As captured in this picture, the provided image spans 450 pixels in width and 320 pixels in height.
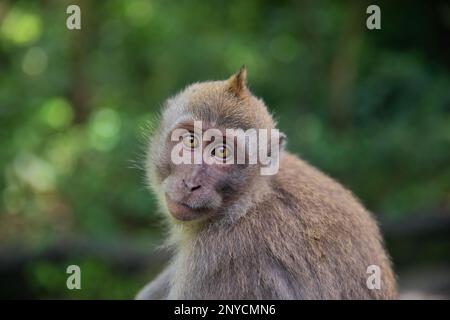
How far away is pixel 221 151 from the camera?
4.61 metres

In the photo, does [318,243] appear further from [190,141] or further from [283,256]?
[190,141]

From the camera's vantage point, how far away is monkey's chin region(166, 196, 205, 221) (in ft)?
15.0

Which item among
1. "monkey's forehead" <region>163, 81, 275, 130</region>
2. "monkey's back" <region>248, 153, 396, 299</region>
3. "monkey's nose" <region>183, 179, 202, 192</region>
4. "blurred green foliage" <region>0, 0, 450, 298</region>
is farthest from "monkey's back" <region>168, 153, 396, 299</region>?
"blurred green foliage" <region>0, 0, 450, 298</region>

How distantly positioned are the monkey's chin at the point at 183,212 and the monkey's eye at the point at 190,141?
0.40 meters

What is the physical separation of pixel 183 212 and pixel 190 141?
0.49 meters

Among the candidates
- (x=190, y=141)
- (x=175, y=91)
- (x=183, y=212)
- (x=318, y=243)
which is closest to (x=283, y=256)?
(x=318, y=243)

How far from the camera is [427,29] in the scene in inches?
527

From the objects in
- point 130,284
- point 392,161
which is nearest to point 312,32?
point 392,161

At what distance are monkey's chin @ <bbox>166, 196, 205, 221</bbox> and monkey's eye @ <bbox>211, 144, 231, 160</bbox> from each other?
39cm

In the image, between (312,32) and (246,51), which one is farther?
(312,32)

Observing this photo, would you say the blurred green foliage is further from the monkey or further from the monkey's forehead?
the monkey
